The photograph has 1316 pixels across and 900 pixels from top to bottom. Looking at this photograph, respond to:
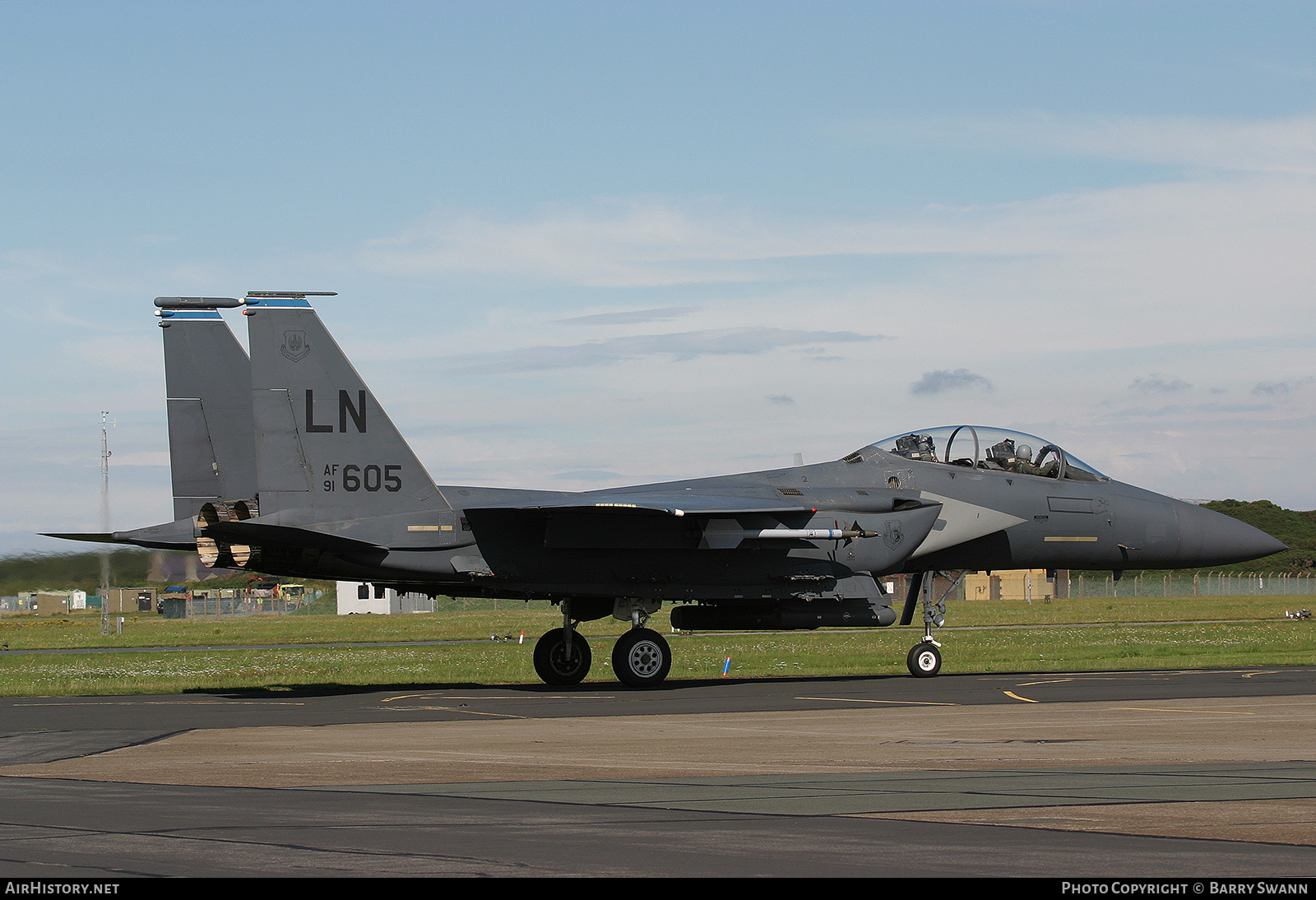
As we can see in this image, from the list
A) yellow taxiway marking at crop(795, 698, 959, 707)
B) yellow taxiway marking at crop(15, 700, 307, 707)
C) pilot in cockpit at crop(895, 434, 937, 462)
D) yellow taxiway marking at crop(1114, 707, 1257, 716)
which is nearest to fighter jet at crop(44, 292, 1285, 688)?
pilot in cockpit at crop(895, 434, 937, 462)

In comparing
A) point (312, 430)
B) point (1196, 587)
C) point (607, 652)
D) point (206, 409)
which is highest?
point (206, 409)

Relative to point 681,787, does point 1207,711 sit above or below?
below

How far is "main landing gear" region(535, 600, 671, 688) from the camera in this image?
71.5 ft

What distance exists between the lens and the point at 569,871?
6.52 m

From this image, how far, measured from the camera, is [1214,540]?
24406 mm

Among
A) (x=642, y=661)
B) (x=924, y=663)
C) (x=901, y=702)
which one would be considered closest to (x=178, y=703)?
(x=642, y=661)

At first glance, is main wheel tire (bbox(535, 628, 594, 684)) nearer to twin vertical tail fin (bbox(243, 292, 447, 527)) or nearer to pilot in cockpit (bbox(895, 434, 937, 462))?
twin vertical tail fin (bbox(243, 292, 447, 527))

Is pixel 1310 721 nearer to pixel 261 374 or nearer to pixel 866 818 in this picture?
pixel 866 818

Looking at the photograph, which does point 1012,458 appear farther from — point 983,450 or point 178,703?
point 178,703

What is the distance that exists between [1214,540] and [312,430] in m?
15.5

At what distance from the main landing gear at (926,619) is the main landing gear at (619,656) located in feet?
13.2

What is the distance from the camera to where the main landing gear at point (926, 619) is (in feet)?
73.7

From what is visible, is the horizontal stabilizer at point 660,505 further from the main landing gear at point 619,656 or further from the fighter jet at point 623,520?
the main landing gear at point 619,656

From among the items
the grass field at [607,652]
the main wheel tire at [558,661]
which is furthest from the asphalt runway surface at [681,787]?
the grass field at [607,652]
